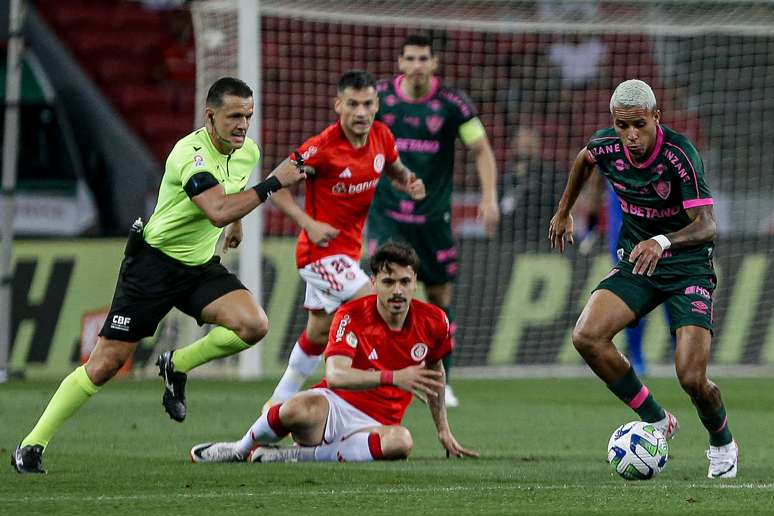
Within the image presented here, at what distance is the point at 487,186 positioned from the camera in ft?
36.6

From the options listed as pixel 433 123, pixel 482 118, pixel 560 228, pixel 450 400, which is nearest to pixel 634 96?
pixel 560 228

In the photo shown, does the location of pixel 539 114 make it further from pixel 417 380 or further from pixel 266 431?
pixel 417 380

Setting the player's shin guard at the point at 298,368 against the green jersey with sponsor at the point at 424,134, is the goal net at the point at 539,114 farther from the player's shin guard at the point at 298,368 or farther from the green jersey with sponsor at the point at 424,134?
the player's shin guard at the point at 298,368

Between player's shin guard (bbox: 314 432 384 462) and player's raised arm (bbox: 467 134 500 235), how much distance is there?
322cm

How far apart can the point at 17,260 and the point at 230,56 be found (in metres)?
2.76

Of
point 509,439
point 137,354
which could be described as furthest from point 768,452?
point 137,354

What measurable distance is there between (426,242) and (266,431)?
371cm

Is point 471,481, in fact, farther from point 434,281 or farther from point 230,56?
point 230,56

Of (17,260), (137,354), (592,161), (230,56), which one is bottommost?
(137,354)

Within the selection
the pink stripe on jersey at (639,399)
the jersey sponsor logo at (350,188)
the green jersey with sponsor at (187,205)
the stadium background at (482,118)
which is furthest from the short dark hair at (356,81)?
the stadium background at (482,118)

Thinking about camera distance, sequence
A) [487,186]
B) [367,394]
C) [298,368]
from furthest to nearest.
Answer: [487,186]
[298,368]
[367,394]

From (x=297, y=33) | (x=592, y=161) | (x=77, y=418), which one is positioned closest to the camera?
(x=592, y=161)

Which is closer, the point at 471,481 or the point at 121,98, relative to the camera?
the point at 471,481

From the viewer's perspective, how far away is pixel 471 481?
697 cm
